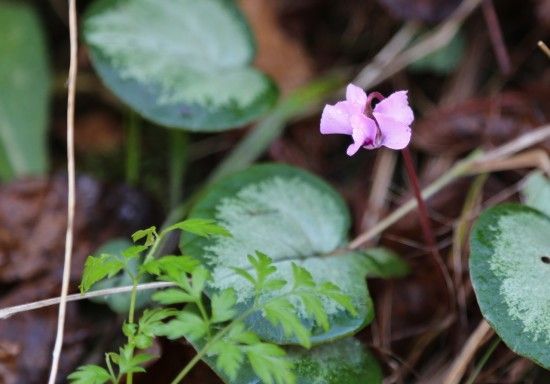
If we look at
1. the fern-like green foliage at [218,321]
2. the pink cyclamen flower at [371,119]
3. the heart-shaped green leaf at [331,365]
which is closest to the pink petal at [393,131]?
the pink cyclamen flower at [371,119]

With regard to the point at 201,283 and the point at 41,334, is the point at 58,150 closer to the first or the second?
the point at 41,334

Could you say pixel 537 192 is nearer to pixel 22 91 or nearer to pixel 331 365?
pixel 331 365

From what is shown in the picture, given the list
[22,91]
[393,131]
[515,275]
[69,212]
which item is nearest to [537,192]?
[515,275]

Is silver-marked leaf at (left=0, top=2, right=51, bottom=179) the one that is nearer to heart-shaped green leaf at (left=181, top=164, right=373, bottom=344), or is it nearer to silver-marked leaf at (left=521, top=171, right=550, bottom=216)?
heart-shaped green leaf at (left=181, top=164, right=373, bottom=344)

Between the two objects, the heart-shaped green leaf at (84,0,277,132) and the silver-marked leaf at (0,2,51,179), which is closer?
the heart-shaped green leaf at (84,0,277,132)

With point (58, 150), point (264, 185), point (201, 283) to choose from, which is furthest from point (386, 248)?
point (58, 150)

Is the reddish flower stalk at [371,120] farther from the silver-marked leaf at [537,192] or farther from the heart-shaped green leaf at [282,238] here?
the silver-marked leaf at [537,192]

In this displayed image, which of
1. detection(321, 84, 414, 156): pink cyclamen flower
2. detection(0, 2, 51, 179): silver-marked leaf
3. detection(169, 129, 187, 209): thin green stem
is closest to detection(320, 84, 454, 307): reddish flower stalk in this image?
detection(321, 84, 414, 156): pink cyclamen flower
